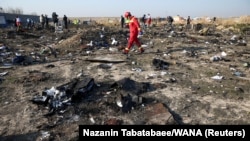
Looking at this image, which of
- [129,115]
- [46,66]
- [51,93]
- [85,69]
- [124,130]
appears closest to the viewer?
[124,130]

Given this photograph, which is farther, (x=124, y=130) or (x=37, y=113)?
(x=37, y=113)

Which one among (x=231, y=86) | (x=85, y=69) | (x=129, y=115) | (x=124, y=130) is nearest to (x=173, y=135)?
(x=124, y=130)

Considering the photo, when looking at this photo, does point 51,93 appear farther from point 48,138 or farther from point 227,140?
point 227,140

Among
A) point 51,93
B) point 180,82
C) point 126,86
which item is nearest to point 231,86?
→ point 180,82

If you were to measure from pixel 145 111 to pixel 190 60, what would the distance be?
4.89 meters

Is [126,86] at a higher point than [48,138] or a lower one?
higher

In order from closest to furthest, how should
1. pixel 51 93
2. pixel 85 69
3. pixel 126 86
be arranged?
pixel 51 93
pixel 126 86
pixel 85 69

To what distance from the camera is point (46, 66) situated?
8.59 m

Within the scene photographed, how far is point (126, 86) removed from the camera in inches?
227

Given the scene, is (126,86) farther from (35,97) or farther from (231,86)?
(231,86)

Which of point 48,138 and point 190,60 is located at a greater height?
point 190,60

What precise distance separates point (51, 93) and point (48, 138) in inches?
58.2

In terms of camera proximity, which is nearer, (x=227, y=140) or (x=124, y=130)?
(x=227, y=140)

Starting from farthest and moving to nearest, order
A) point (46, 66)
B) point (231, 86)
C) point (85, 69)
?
point (46, 66), point (85, 69), point (231, 86)
